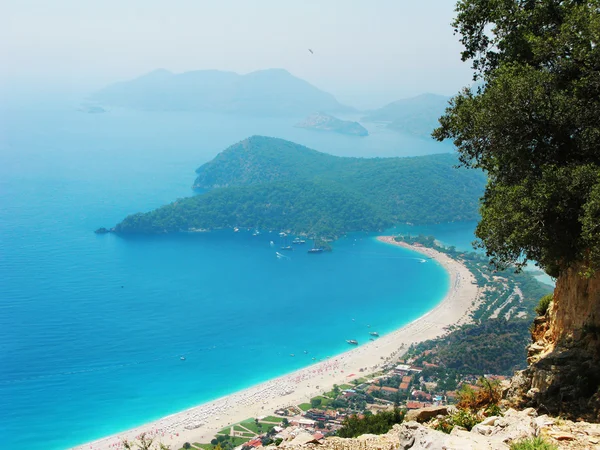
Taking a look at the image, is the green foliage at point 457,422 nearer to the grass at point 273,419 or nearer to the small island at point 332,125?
the grass at point 273,419

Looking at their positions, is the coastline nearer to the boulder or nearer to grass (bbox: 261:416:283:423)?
grass (bbox: 261:416:283:423)

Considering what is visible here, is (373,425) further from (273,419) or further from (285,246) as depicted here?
(285,246)

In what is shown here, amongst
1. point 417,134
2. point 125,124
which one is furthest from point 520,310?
point 125,124

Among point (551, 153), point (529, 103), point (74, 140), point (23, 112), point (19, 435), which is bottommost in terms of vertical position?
point (19, 435)

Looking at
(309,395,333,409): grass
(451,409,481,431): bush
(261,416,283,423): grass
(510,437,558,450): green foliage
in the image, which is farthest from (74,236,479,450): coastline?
(510,437,558,450): green foliage

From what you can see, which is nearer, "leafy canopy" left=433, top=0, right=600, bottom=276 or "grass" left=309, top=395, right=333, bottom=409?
"leafy canopy" left=433, top=0, right=600, bottom=276

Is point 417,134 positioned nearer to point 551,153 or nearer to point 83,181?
point 83,181

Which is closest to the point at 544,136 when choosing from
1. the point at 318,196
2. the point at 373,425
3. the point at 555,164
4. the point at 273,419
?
the point at 555,164
